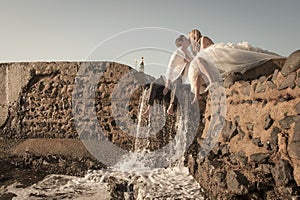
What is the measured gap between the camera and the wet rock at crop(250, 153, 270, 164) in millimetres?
3098

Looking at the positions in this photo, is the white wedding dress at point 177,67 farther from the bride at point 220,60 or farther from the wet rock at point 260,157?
the wet rock at point 260,157

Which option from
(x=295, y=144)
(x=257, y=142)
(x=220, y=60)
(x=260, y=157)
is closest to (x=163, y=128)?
(x=220, y=60)

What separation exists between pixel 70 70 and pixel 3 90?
68.9 inches

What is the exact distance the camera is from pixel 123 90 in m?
7.16

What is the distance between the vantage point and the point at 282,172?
2814 mm

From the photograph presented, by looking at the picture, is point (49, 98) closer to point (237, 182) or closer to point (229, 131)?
point (229, 131)

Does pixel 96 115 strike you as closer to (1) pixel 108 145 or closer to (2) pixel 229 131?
(1) pixel 108 145

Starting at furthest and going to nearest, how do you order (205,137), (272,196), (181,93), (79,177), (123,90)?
(123,90) < (79,177) < (181,93) < (205,137) < (272,196)

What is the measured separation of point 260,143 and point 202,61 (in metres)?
1.43

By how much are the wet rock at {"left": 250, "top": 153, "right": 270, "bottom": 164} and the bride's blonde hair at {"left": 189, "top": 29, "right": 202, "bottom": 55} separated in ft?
6.04

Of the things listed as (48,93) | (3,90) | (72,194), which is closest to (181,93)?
(72,194)

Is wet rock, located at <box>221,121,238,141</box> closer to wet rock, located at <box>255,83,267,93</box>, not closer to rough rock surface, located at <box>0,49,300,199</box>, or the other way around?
rough rock surface, located at <box>0,49,300,199</box>

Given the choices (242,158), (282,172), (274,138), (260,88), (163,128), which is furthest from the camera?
(163,128)

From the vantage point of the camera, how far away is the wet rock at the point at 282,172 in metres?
2.77
